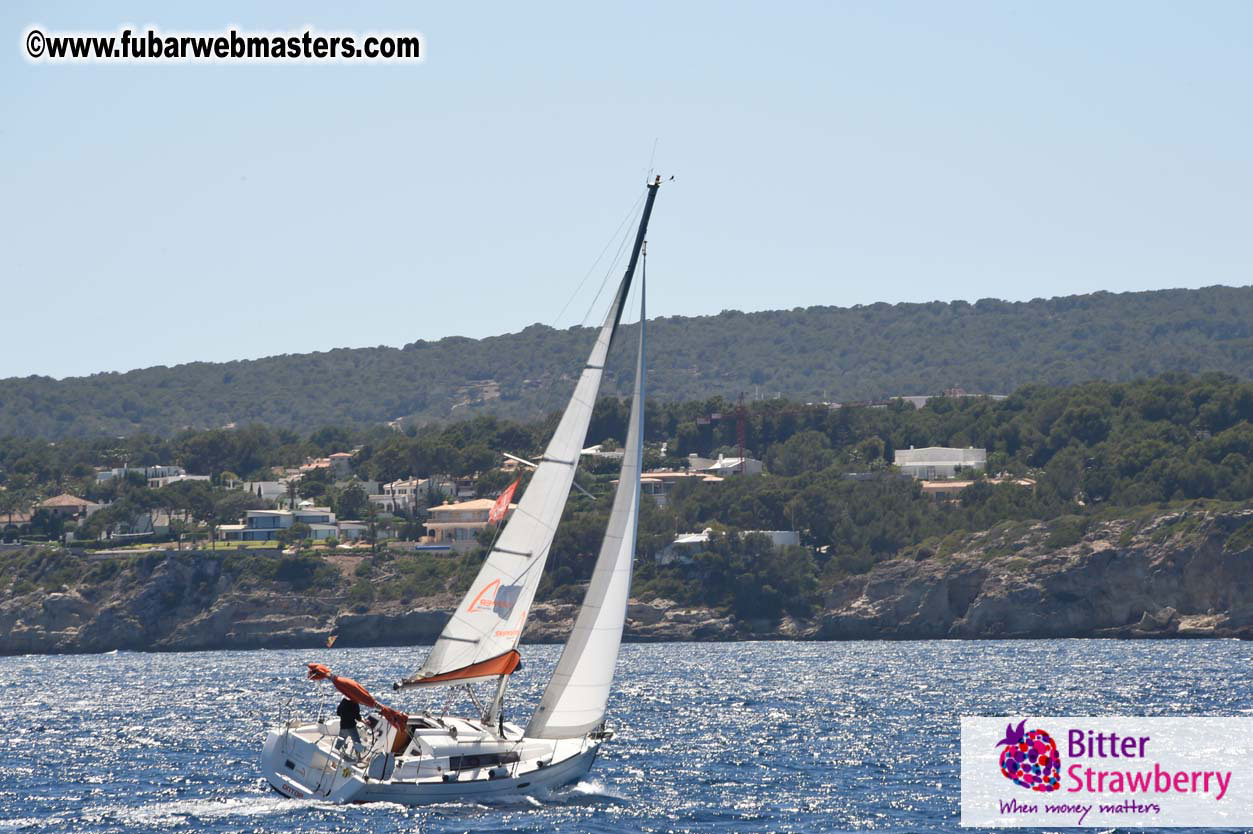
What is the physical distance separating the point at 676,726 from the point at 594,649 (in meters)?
16.7

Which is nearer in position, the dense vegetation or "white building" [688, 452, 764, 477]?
the dense vegetation

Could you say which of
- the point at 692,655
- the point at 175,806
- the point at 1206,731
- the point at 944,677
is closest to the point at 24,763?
the point at 175,806

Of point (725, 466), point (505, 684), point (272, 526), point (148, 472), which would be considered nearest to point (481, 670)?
point (505, 684)

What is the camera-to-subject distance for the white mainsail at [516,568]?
3412 cm

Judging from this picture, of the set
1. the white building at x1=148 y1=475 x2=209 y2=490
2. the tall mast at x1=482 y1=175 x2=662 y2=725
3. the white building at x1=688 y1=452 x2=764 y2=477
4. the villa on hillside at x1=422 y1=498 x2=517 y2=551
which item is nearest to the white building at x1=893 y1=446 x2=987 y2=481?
the white building at x1=688 y1=452 x2=764 y2=477

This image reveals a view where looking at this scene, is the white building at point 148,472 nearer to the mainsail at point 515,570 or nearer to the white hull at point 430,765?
the white hull at point 430,765

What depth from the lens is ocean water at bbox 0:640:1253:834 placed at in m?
33.8

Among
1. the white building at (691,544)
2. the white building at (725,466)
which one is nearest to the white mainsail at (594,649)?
the white building at (691,544)

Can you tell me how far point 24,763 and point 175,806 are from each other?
11.1 m

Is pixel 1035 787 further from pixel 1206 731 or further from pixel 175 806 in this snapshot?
pixel 175 806

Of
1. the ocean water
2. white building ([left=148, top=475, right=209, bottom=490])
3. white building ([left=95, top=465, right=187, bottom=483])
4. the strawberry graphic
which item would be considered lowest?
the ocean water

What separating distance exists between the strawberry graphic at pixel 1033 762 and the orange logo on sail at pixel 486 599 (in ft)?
36.2

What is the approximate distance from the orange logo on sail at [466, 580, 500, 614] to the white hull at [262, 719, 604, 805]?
246cm

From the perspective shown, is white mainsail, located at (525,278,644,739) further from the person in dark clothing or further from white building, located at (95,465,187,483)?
white building, located at (95,465,187,483)
